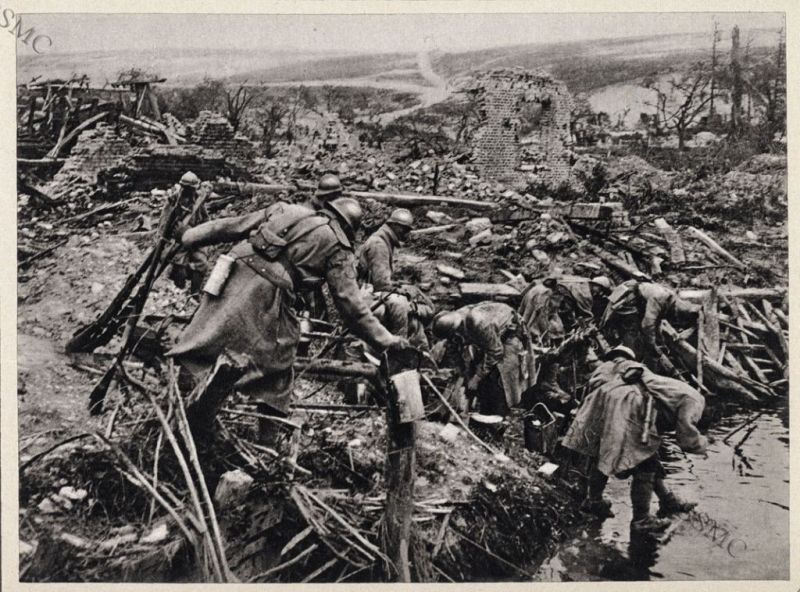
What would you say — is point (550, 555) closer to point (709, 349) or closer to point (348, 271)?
point (709, 349)

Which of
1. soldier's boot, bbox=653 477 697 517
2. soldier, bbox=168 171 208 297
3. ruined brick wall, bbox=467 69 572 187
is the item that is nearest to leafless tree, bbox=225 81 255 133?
soldier, bbox=168 171 208 297

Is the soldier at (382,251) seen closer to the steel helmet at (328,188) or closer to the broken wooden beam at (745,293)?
the steel helmet at (328,188)

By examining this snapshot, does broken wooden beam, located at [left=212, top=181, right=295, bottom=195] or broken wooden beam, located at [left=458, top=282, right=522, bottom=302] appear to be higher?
broken wooden beam, located at [left=212, top=181, right=295, bottom=195]

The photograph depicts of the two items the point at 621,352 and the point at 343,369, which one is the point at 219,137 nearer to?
the point at 343,369

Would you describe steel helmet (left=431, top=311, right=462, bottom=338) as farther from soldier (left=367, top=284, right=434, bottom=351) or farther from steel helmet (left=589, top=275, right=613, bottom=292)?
steel helmet (left=589, top=275, right=613, bottom=292)

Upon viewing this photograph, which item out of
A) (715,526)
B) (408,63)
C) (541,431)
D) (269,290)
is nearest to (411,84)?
(408,63)

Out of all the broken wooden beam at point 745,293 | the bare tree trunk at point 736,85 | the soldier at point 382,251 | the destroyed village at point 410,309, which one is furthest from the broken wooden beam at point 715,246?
the soldier at point 382,251
